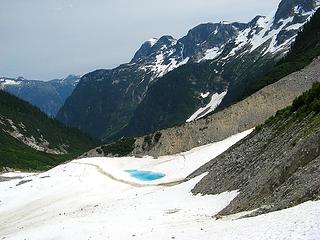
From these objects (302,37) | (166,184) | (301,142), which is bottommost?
(166,184)

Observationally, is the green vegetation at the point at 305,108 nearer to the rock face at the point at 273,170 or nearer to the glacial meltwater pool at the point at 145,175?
the rock face at the point at 273,170

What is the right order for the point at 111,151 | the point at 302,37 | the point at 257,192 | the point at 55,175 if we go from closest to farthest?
A: the point at 257,192
the point at 55,175
the point at 111,151
the point at 302,37

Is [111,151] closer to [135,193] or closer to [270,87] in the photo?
[270,87]

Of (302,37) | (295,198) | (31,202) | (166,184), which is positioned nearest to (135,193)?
(166,184)

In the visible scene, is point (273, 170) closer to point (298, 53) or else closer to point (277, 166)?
point (277, 166)

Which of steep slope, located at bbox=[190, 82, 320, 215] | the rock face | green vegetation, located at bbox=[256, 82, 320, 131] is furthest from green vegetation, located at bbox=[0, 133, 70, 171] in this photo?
green vegetation, located at bbox=[256, 82, 320, 131]
